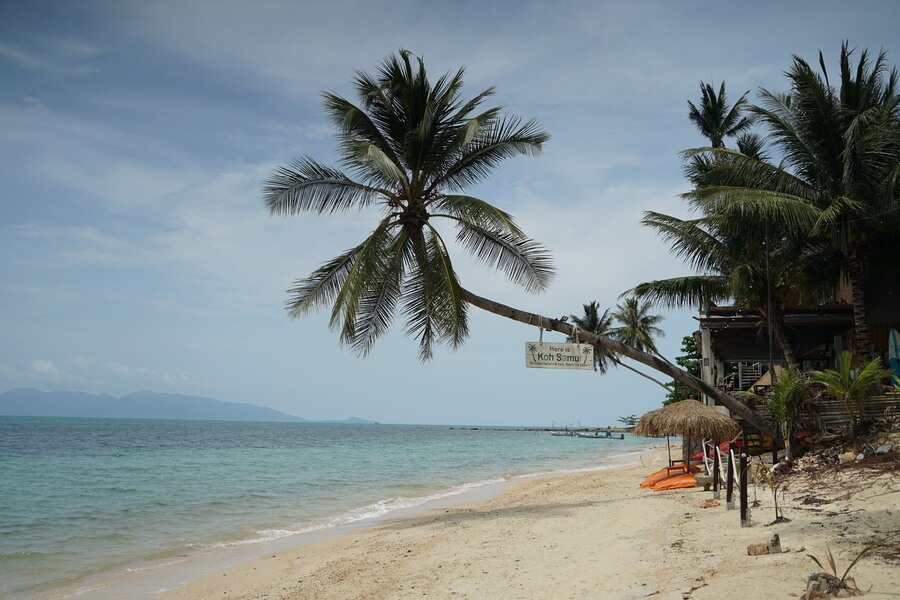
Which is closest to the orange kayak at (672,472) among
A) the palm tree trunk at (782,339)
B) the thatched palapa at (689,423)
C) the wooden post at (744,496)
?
the thatched palapa at (689,423)

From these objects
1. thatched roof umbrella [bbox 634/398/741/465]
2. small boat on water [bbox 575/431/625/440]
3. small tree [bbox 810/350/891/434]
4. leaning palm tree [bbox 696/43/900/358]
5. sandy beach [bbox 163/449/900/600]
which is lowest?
small boat on water [bbox 575/431/625/440]

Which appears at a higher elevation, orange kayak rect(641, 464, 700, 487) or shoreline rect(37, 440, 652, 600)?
orange kayak rect(641, 464, 700, 487)

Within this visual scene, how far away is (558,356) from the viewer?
33.7 ft

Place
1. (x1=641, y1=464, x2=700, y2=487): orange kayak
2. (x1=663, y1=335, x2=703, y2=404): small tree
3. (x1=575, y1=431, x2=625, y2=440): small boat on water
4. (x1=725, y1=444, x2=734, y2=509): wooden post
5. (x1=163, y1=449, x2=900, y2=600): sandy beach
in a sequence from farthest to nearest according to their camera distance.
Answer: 1. (x1=575, y1=431, x2=625, y2=440): small boat on water
2. (x1=663, y1=335, x2=703, y2=404): small tree
3. (x1=641, y1=464, x2=700, y2=487): orange kayak
4. (x1=725, y1=444, x2=734, y2=509): wooden post
5. (x1=163, y1=449, x2=900, y2=600): sandy beach

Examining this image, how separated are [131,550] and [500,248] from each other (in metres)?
7.80

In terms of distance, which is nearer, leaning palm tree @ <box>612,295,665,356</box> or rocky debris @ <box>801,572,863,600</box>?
rocky debris @ <box>801,572,863,600</box>

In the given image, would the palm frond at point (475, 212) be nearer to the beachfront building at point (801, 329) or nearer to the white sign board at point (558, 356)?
the white sign board at point (558, 356)

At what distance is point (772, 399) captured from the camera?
11727mm

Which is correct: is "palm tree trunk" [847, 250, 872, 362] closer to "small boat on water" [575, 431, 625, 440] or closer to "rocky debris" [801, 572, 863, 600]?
"rocky debris" [801, 572, 863, 600]

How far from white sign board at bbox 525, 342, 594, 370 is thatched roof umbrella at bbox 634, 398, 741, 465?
342 centimetres

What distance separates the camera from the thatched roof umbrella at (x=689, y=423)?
41.5 feet

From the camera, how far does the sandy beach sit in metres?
5.30

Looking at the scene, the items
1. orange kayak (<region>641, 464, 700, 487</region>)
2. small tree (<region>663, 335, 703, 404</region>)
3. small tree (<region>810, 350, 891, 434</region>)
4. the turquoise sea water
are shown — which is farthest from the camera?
small tree (<region>663, 335, 703, 404</region>)

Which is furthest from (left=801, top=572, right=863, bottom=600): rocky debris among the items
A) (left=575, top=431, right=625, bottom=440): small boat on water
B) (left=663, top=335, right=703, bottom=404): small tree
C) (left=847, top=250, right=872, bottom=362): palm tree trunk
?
(left=575, top=431, right=625, bottom=440): small boat on water
